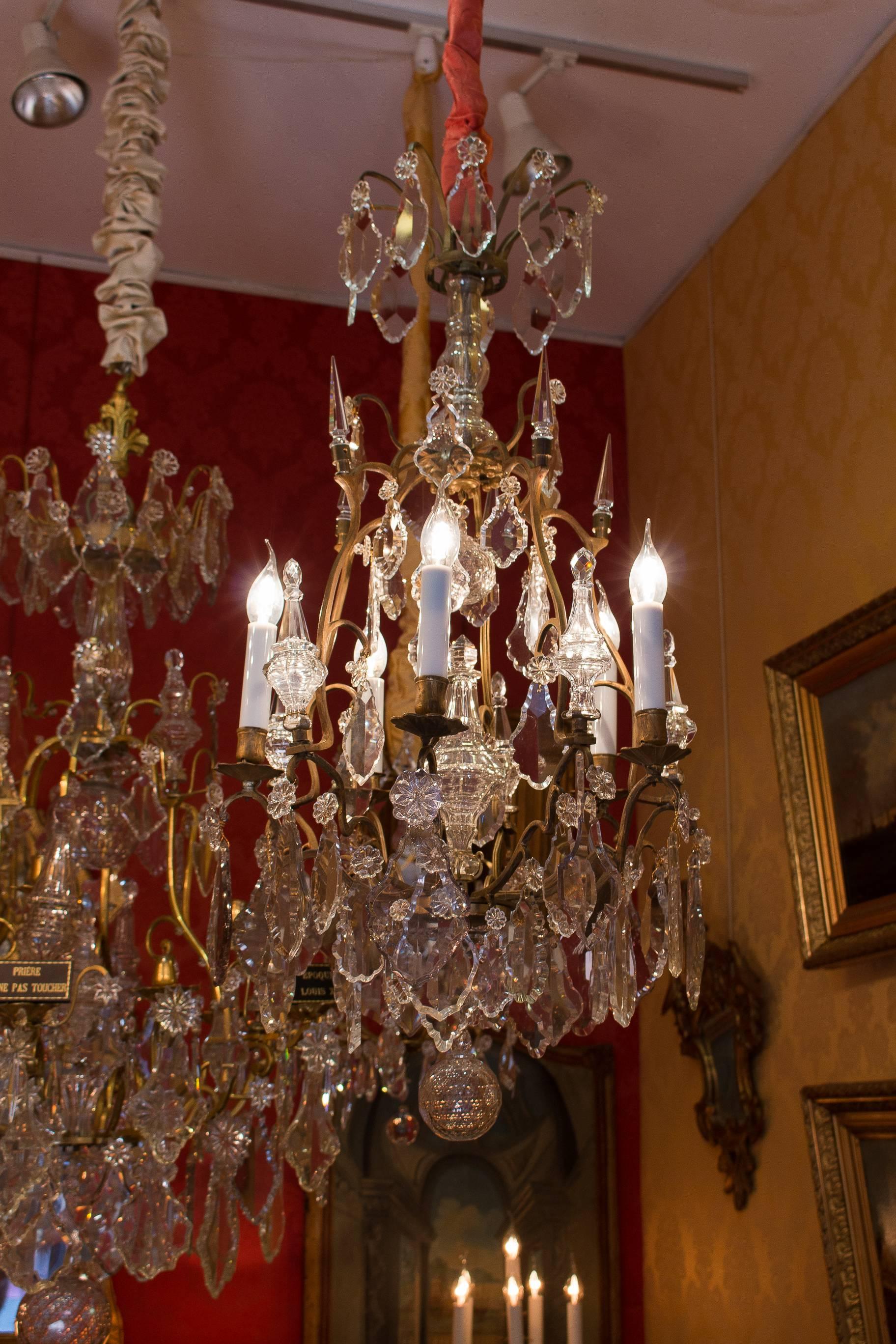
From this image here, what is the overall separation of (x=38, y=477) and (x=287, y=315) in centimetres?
185

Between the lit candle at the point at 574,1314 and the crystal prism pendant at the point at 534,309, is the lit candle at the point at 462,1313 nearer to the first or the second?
the lit candle at the point at 574,1314

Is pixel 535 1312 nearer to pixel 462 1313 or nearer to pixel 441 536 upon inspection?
pixel 462 1313

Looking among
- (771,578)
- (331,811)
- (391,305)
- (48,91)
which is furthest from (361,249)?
(771,578)

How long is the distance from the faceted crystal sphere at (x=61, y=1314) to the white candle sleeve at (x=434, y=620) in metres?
1.62

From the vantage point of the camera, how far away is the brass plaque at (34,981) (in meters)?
2.43

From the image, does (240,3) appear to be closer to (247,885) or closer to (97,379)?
(97,379)

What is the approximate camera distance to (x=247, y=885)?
13.1 feet

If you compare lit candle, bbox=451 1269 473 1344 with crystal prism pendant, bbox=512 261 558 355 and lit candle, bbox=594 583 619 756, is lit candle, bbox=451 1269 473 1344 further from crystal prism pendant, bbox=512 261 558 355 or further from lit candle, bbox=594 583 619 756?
crystal prism pendant, bbox=512 261 558 355

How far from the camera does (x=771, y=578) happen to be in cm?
374

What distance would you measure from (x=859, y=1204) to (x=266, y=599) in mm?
1971

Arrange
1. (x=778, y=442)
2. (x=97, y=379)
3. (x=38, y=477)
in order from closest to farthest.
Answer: (x=38, y=477)
(x=778, y=442)
(x=97, y=379)

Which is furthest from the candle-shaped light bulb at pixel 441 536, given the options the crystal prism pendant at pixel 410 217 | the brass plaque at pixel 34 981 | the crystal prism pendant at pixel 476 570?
the brass plaque at pixel 34 981

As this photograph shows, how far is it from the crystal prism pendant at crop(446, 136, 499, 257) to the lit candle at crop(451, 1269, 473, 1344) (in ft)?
7.68

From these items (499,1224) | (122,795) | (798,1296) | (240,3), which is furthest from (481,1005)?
(240,3)
